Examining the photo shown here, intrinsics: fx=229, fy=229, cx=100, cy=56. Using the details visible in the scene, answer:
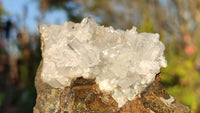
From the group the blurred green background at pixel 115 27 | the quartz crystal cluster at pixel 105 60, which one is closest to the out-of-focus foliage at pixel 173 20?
the blurred green background at pixel 115 27

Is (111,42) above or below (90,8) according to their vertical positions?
below

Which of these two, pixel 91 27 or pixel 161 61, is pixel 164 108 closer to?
pixel 161 61

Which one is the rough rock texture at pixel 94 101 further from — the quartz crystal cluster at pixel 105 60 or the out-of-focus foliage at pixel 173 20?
the out-of-focus foliage at pixel 173 20

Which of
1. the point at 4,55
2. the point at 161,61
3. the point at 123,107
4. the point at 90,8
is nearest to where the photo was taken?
the point at 123,107

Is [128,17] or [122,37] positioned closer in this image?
[122,37]

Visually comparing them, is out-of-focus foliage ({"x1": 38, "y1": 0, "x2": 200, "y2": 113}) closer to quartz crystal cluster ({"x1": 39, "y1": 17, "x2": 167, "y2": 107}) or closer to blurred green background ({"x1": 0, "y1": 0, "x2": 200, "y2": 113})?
blurred green background ({"x1": 0, "y1": 0, "x2": 200, "y2": 113})

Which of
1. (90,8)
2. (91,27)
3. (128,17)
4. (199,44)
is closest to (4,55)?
(90,8)
